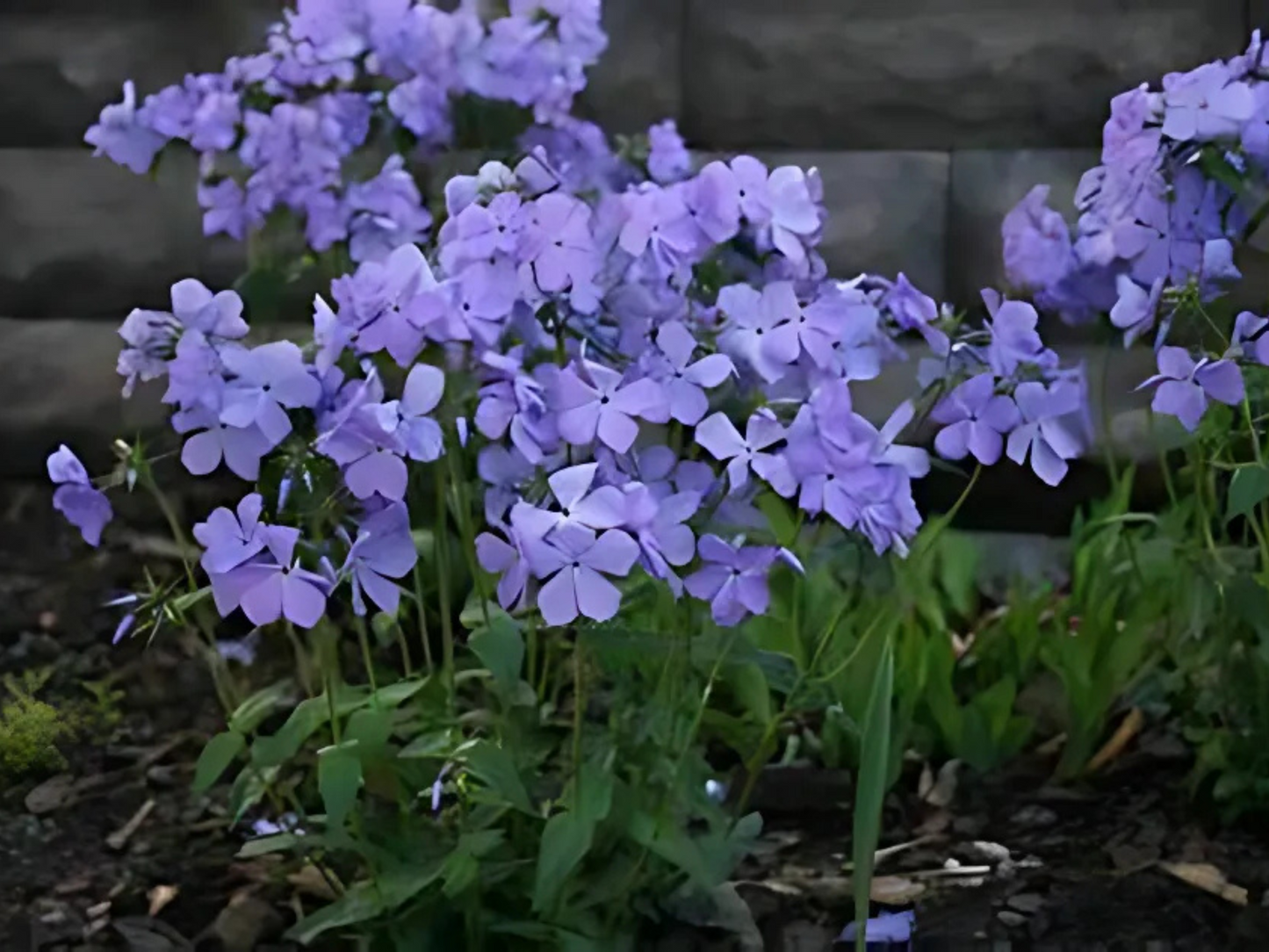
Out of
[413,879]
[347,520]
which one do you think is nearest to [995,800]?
[413,879]

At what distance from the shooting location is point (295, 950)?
1.01m

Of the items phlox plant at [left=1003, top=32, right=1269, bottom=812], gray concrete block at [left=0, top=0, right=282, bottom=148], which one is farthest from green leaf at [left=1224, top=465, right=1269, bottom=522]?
gray concrete block at [left=0, top=0, right=282, bottom=148]

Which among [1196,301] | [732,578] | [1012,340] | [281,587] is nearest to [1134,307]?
[1196,301]

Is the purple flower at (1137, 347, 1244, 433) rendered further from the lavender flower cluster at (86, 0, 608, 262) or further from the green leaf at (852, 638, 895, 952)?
the lavender flower cluster at (86, 0, 608, 262)

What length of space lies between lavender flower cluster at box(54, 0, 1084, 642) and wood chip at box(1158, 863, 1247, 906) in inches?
15.6

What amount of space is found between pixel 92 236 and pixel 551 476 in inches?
54.1

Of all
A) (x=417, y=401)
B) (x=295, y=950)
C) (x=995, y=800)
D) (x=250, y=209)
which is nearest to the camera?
(x=417, y=401)

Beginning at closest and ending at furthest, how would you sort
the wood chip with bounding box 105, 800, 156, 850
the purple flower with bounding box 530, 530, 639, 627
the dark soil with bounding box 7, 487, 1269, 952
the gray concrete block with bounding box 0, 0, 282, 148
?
the purple flower with bounding box 530, 530, 639, 627 → the dark soil with bounding box 7, 487, 1269, 952 → the wood chip with bounding box 105, 800, 156, 850 → the gray concrete block with bounding box 0, 0, 282, 148

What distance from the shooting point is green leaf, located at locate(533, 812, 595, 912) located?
82cm

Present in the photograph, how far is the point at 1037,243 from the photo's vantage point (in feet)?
3.74

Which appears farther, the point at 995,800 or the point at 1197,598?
the point at 995,800

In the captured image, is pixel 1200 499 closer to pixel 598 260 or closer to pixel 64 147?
pixel 598 260

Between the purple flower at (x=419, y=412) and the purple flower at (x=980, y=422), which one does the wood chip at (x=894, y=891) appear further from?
the purple flower at (x=419, y=412)

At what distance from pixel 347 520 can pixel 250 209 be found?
65 centimetres
